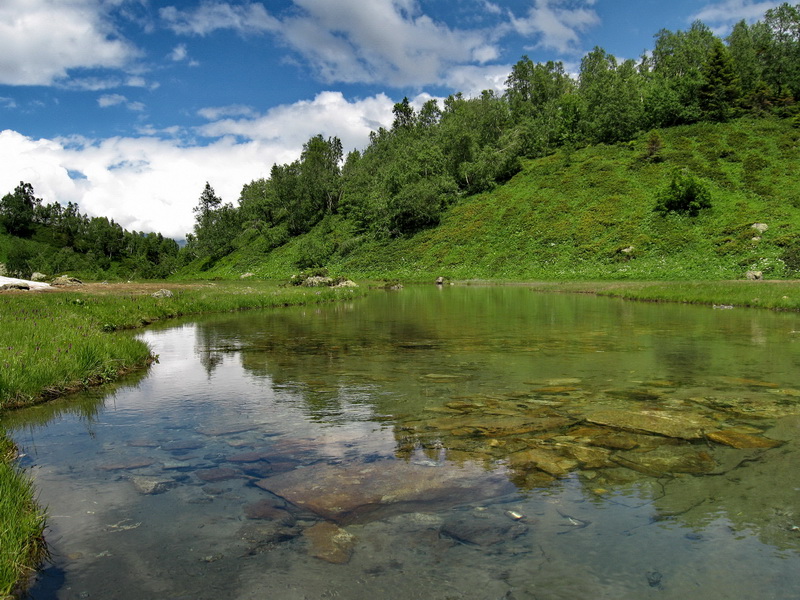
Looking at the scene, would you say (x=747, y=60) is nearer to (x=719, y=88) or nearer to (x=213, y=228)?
(x=719, y=88)

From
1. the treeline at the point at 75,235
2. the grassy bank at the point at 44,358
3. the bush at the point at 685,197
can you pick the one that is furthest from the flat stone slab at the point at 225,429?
the treeline at the point at 75,235

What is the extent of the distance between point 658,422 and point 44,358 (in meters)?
11.4

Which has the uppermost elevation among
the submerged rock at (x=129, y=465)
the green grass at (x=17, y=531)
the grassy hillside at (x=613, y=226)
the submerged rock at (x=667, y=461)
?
the grassy hillside at (x=613, y=226)

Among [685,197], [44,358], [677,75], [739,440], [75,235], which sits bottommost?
[739,440]

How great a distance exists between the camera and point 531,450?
6191mm

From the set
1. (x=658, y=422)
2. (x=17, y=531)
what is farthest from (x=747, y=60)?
(x=17, y=531)

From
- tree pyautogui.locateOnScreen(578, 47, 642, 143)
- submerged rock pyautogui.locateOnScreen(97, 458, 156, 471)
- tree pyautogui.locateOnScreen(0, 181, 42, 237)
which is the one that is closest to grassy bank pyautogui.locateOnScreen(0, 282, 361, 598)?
submerged rock pyautogui.locateOnScreen(97, 458, 156, 471)

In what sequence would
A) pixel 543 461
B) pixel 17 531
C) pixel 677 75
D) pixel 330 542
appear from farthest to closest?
pixel 677 75, pixel 543 461, pixel 330 542, pixel 17 531

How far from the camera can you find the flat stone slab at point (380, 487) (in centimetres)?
475

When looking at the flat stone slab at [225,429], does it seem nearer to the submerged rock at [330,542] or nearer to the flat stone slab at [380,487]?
the flat stone slab at [380,487]

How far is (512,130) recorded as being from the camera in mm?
102000

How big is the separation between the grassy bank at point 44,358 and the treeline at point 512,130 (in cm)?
6585

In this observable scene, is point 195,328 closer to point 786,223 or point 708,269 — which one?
point 708,269

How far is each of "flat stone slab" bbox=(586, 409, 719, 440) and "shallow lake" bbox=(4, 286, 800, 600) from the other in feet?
0.16
